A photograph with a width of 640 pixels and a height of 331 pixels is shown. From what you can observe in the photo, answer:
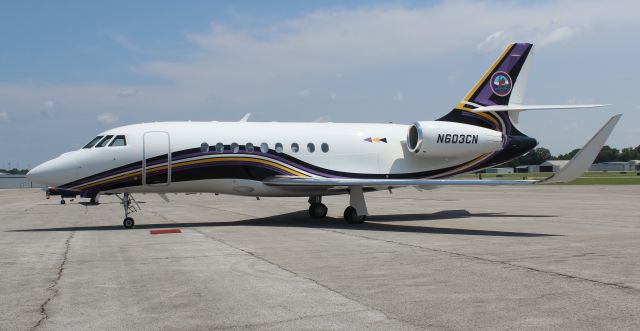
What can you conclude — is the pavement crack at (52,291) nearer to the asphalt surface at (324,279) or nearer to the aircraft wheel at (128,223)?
the asphalt surface at (324,279)

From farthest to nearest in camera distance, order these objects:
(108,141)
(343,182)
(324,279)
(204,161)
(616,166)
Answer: (616,166)
(204,161)
(343,182)
(108,141)
(324,279)

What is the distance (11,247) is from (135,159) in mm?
4978

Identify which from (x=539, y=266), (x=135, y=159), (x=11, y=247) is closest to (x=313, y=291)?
(x=539, y=266)

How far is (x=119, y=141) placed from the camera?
17.3 metres

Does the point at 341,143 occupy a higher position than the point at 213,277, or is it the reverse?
the point at 341,143

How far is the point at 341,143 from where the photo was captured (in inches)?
779

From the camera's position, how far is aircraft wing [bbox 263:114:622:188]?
13.8 meters

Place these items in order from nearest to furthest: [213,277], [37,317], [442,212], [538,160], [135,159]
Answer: [37,317]
[213,277]
[135,159]
[442,212]
[538,160]

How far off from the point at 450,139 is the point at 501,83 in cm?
322

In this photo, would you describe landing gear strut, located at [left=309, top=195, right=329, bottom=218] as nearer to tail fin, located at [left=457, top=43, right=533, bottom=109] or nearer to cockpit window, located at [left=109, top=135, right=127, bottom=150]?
tail fin, located at [left=457, top=43, right=533, bottom=109]

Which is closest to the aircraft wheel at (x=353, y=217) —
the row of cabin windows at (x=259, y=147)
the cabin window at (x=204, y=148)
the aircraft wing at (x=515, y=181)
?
the aircraft wing at (x=515, y=181)

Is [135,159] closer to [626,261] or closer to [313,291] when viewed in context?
[313,291]

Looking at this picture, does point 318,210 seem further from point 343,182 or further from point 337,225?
point 343,182

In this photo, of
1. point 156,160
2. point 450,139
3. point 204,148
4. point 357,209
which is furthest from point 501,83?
point 156,160
